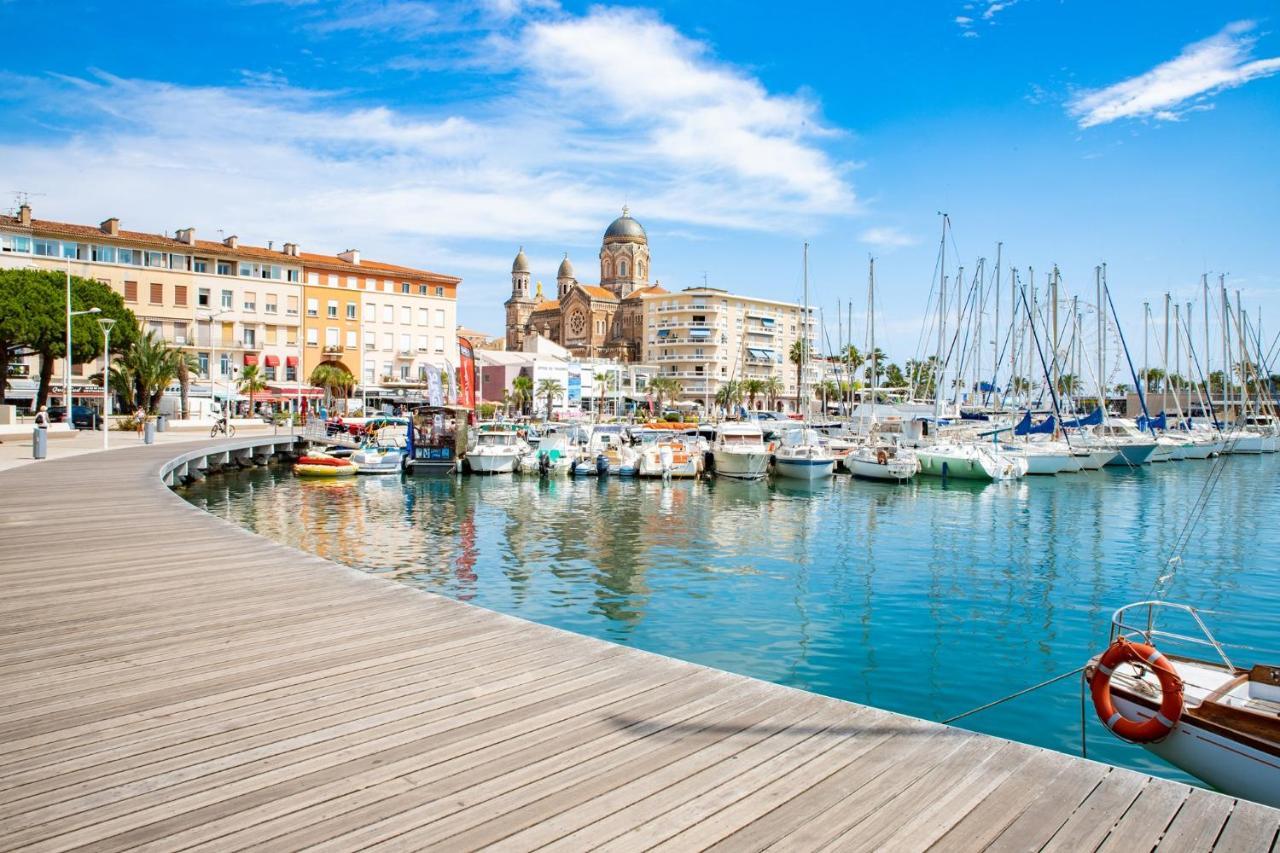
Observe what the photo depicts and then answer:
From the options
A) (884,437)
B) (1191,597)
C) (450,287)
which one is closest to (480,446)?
(884,437)

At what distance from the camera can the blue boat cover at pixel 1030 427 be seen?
49.0m

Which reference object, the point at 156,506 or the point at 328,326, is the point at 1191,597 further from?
the point at 328,326

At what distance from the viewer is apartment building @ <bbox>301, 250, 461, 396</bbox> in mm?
75062

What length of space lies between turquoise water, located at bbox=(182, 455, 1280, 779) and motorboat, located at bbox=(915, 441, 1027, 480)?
3251 mm

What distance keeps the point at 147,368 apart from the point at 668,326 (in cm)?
8150

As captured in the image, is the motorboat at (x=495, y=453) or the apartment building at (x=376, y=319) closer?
the motorboat at (x=495, y=453)

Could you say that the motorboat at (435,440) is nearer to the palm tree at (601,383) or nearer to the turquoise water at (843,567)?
the turquoise water at (843,567)

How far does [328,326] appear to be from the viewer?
75.4m

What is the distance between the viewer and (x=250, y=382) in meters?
67.9

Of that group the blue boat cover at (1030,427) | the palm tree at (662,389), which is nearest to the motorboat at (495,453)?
the blue boat cover at (1030,427)

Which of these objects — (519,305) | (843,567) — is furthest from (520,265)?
(843,567)

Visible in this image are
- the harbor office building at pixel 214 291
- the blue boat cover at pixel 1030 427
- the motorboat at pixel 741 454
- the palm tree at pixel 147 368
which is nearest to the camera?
the motorboat at pixel 741 454

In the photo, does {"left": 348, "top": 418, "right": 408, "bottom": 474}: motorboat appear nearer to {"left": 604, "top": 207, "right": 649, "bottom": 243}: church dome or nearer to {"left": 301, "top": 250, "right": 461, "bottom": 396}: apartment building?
{"left": 301, "top": 250, "right": 461, "bottom": 396}: apartment building

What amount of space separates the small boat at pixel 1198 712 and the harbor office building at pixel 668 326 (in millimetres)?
105410
